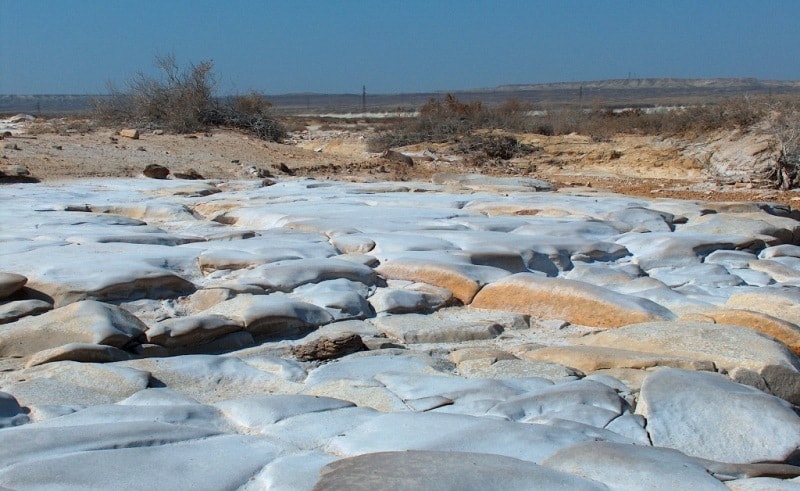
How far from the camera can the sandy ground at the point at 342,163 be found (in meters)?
9.99

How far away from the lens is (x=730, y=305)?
4.69 metres

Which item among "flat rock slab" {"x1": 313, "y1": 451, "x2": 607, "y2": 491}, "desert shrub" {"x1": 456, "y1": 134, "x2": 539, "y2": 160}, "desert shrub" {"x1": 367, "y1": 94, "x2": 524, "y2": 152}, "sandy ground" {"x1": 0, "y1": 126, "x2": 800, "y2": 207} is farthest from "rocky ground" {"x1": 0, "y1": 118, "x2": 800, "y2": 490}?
"desert shrub" {"x1": 367, "y1": 94, "x2": 524, "y2": 152}

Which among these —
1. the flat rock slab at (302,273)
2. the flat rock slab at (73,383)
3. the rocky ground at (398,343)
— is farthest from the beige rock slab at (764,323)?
the flat rock slab at (73,383)

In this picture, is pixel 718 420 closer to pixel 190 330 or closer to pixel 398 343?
pixel 398 343

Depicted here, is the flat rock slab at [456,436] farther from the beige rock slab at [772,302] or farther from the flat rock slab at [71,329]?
the beige rock slab at [772,302]

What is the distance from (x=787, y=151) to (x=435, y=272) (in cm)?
787

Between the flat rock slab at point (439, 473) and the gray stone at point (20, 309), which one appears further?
the gray stone at point (20, 309)

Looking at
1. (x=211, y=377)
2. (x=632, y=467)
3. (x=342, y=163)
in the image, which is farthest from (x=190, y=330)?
(x=342, y=163)

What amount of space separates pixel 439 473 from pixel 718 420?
3.90 feet

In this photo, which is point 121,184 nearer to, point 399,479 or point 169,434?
point 169,434

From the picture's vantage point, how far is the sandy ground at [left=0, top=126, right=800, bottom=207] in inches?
393

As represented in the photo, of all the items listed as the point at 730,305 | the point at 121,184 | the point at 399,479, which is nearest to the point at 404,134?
the point at 121,184

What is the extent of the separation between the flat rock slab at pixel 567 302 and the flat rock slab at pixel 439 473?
2.11 metres

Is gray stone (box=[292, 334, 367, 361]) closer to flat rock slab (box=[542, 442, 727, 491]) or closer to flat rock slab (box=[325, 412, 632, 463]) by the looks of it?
flat rock slab (box=[325, 412, 632, 463])
